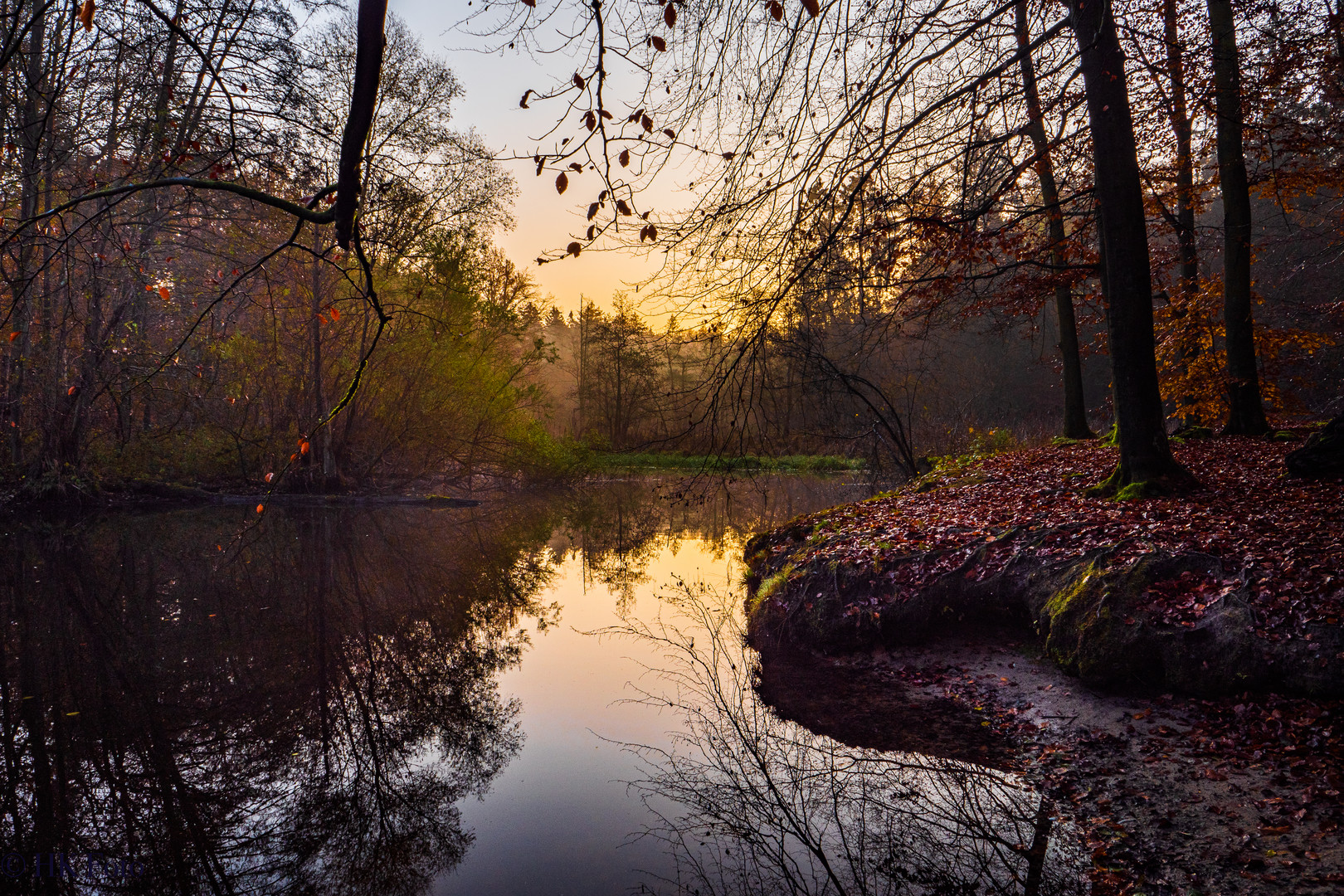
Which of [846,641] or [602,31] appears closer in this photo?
[602,31]

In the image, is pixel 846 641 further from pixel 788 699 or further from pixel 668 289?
pixel 668 289

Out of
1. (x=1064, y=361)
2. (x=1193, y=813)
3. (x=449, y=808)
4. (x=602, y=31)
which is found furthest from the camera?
(x=1064, y=361)

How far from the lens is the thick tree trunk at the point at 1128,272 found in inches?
244

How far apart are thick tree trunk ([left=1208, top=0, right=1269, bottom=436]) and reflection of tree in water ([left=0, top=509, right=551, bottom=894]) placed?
9526 millimetres

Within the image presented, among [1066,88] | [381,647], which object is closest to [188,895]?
[381,647]

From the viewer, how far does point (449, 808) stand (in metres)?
3.56

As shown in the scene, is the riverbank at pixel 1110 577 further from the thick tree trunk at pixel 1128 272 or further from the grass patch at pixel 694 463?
the grass patch at pixel 694 463

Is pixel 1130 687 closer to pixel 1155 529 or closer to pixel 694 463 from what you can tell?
pixel 1155 529

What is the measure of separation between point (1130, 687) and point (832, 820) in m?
2.28

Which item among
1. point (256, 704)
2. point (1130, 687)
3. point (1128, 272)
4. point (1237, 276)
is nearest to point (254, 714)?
point (256, 704)

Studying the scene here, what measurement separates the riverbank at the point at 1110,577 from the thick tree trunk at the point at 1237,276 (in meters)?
1.10

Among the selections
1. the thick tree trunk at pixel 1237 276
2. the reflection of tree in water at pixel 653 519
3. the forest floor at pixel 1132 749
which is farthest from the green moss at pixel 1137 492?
the thick tree trunk at pixel 1237 276

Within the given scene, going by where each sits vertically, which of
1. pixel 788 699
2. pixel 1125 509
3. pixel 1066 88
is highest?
pixel 1066 88

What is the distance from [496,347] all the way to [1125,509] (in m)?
17.0
